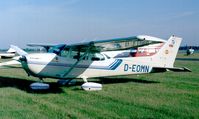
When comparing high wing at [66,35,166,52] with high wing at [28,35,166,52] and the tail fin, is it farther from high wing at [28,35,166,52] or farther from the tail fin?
the tail fin

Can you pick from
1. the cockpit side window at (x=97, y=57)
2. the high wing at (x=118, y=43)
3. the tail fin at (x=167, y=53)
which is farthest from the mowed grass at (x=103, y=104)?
the tail fin at (x=167, y=53)

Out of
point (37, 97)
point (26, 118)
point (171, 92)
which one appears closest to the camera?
point (26, 118)

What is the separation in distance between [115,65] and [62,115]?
20.1 feet

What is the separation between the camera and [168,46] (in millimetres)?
13281

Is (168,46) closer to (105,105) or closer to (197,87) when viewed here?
(197,87)

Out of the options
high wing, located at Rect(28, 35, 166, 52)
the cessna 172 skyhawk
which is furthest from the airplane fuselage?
high wing, located at Rect(28, 35, 166, 52)

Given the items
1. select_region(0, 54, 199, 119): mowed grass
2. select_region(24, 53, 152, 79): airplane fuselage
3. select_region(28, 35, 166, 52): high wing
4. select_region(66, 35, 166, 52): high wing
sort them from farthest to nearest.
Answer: select_region(24, 53, 152, 79): airplane fuselage → select_region(28, 35, 166, 52): high wing → select_region(66, 35, 166, 52): high wing → select_region(0, 54, 199, 119): mowed grass

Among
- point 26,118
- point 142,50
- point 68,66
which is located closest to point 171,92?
Answer: point 68,66

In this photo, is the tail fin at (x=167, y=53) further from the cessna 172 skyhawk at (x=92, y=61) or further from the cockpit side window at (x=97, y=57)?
the cockpit side window at (x=97, y=57)

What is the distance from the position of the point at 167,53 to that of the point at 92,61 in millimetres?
3889

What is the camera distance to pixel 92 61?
11.5 meters

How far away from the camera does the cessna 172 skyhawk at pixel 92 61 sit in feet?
33.4

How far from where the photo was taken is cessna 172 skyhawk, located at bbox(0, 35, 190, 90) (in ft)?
33.4

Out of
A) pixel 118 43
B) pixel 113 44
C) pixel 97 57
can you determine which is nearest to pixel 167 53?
pixel 97 57
